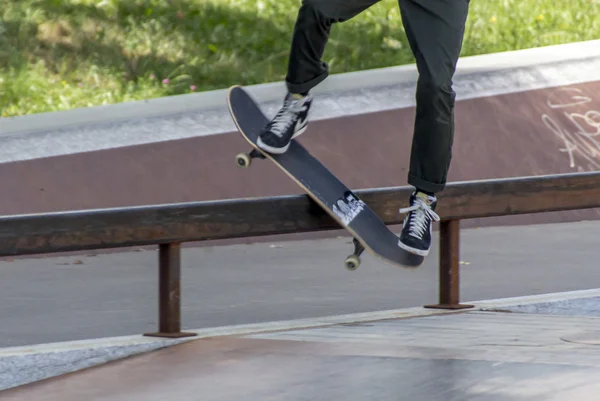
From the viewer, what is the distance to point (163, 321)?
20.1 ft

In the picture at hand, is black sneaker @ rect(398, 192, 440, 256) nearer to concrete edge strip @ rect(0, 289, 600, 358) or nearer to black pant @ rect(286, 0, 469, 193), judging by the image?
black pant @ rect(286, 0, 469, 193)

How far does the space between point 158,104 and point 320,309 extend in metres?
3.94

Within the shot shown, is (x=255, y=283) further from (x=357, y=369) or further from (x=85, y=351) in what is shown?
(x=357, y=369)

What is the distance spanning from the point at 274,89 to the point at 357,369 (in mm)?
6297

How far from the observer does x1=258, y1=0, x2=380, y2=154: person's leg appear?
6391 mm

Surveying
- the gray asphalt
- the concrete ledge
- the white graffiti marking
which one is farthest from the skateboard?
the white graffiti marking

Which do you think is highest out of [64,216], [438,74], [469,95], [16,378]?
[469,95]

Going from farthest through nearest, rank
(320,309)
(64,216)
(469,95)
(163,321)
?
(469,95) < (320,309) < (163,321) < (64,216)

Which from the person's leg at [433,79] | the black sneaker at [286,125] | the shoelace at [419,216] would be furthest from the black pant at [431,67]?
the black sneaker at [286,125]

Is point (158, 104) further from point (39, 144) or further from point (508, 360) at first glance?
point (508, 360)

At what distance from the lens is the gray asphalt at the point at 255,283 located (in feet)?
24.1

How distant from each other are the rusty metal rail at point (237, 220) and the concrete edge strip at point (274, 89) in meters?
4.15

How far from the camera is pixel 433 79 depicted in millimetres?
6156

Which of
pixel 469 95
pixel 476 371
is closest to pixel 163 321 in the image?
pixel 476 371
